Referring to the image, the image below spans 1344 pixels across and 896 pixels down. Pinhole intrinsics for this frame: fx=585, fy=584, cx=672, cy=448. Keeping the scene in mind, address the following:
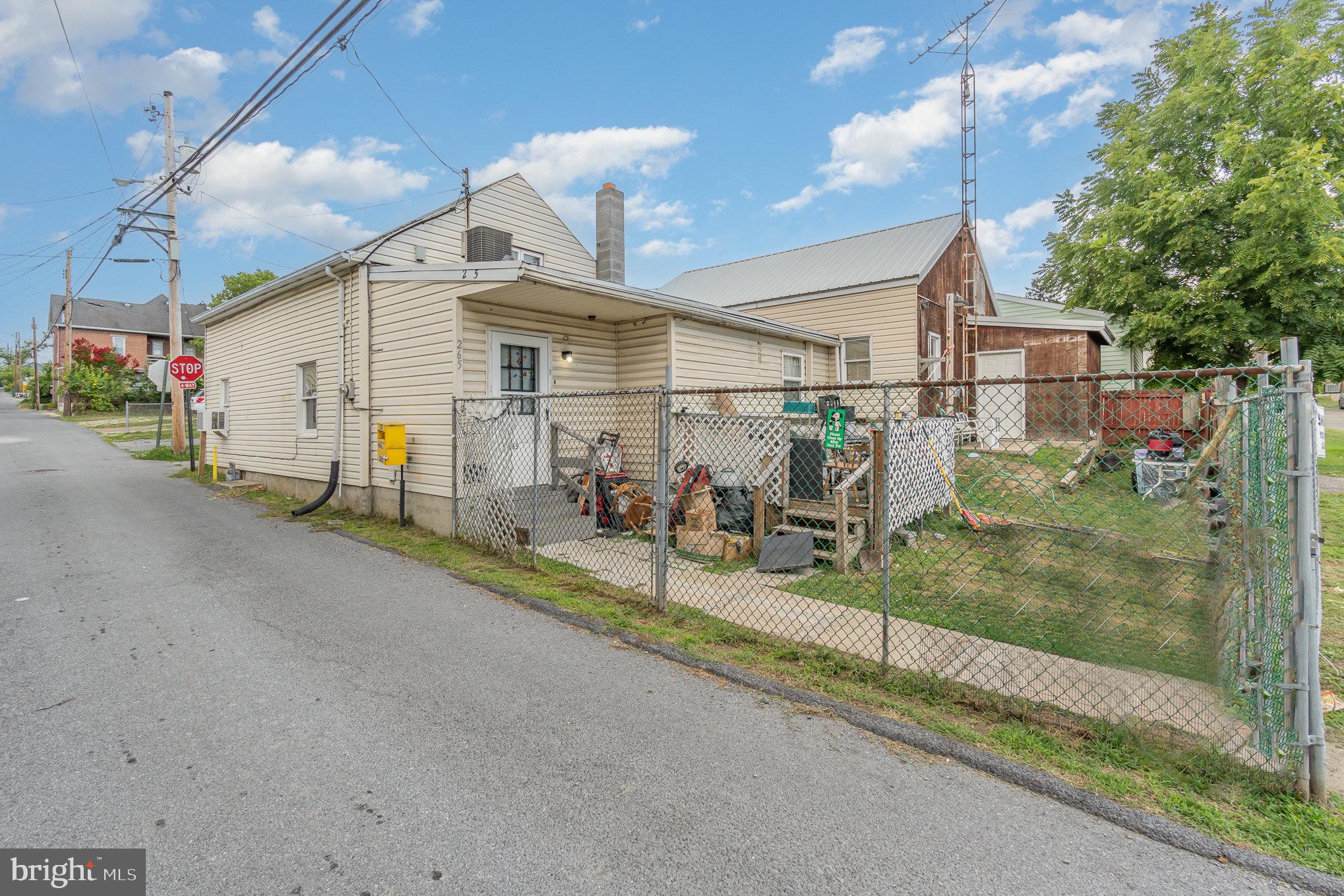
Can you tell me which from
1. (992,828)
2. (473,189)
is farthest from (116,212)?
(992,828)

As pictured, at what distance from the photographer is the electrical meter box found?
758cm

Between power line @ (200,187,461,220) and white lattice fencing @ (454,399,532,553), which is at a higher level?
power line @ (200,187,461,220)

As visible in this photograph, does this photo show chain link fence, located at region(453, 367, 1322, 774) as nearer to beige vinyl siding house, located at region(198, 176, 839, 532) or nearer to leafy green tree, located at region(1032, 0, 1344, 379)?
beige vinyl siding house, located at region(198, 176, 839, 532)

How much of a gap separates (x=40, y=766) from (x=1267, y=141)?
1513cm

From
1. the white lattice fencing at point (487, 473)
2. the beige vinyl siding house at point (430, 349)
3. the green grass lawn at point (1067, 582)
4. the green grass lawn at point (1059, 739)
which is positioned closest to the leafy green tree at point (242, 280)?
the beige vinyl siding house at point (430, 349)

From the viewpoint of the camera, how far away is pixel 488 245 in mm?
10727

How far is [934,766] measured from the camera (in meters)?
2.62

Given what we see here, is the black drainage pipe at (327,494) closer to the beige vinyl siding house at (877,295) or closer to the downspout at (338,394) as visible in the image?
the downspout at (338,394)

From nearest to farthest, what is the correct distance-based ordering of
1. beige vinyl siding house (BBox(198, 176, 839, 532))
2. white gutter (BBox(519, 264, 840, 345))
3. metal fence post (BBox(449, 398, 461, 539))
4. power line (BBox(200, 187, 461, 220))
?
white gutter (BBox(519, 264, 840, 345))
metal fence post (BBox(449, 398, 461, 539))
beige vinyl siding house (BBox(198, 176, 839, 532))
power line (BBox(200, 187, 461, 220))

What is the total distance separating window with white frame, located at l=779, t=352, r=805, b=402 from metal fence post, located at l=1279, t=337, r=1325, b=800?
942 centimetres

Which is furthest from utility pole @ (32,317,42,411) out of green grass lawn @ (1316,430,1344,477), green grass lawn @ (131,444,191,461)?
green grass lawn @ (1316,430,1344,477)

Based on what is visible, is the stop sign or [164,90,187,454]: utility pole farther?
[164,90,187,454]: utility pole

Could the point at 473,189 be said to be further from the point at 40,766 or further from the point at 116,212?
the point at 40,766

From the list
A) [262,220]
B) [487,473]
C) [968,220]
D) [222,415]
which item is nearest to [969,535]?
[487,473]
